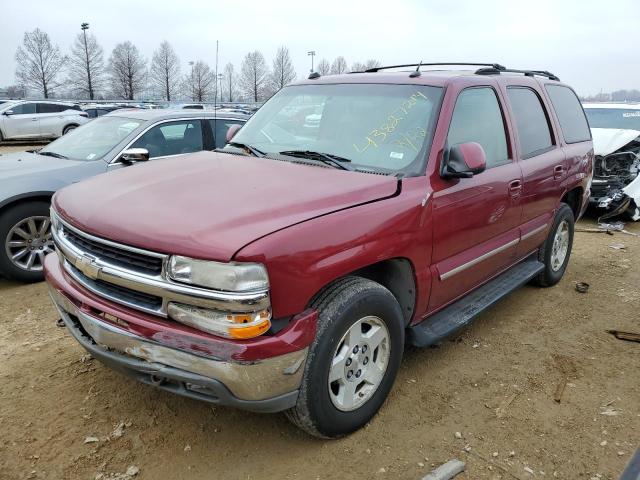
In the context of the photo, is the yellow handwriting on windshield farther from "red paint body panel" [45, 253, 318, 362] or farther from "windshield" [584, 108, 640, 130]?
"windshield" [584, 108, 640, 130]

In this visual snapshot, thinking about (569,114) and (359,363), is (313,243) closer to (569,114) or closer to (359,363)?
(359,363)

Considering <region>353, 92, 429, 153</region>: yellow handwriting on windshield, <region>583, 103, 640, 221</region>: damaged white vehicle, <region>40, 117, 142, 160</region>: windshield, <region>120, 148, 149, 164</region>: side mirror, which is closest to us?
<region>353, 92, 429, 153</region>: yellow handwriting on windshield

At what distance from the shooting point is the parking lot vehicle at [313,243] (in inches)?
89.4

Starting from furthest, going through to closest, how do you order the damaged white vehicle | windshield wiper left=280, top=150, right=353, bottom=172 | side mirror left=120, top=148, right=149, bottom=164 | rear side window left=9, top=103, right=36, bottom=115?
1. rear side window left=9, top=103, right=36, bottom=115
2. the damaged white vehicle
3. side mirror left=120, top=148, right=149, bottom=164
4. windshield wiper left=280, top=150, right=353, bottom=172

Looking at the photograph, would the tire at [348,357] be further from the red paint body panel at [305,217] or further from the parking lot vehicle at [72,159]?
the parking lot vehicle at [72,159]

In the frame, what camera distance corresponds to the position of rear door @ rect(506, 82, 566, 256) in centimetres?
408

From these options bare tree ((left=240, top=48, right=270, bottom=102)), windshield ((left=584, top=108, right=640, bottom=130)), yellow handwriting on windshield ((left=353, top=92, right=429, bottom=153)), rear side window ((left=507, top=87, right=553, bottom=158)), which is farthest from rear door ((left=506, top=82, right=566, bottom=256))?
bare tree ((left=240, top=48, right=270, bottom=102))

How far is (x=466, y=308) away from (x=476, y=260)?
0.34m

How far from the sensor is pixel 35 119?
19.5 meters

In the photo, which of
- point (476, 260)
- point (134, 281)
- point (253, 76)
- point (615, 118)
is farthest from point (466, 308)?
point (253, 76)

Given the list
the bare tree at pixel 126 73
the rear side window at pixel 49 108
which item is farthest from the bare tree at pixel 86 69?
the rear side window at pixel 49 108

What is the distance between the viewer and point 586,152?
521 cm

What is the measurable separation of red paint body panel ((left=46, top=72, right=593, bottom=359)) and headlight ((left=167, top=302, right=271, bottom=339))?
0.05m

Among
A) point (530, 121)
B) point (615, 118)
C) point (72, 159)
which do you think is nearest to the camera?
point (530, 121)
